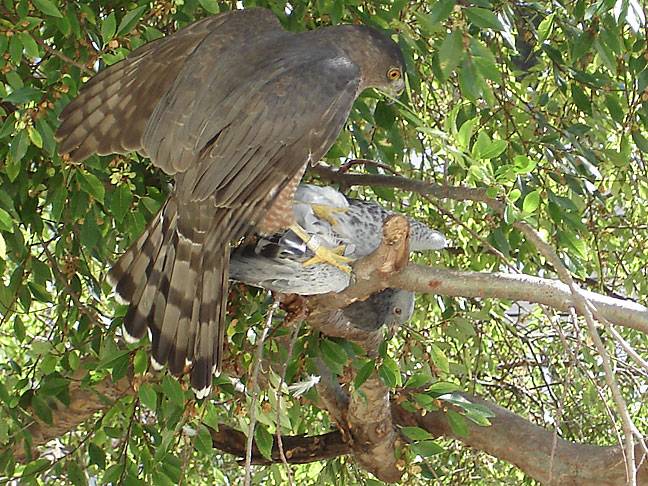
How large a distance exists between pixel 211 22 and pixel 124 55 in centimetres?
19

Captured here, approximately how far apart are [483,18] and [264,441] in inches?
39.9

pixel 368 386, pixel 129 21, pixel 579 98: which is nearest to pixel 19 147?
pixel 129 21

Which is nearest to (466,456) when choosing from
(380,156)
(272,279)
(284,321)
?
(380,156)

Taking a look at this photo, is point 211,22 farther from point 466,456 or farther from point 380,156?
point 466,456

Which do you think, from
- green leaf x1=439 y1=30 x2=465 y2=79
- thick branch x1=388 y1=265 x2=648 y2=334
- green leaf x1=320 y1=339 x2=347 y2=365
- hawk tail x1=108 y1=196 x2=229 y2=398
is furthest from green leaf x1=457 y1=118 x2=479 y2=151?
green leaf x1=320 y1=339 x2=347 y2=365

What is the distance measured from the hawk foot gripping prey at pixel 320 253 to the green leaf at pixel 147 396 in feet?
1.45

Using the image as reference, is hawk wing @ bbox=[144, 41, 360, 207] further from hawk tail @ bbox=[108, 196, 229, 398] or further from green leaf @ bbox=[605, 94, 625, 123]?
green leaf @ bbox=[605, 94, 625, 123]

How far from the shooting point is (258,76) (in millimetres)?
1783

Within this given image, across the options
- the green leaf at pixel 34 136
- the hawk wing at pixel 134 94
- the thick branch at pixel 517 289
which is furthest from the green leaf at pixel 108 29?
the thick branch at pixel 517 289

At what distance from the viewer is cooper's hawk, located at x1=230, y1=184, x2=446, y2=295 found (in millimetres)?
1819

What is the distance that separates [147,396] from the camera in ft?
6.47

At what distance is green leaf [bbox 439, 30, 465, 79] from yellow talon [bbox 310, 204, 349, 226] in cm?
35

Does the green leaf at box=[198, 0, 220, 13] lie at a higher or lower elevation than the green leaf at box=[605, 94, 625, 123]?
higher

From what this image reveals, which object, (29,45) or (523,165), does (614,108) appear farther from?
(29,45)
